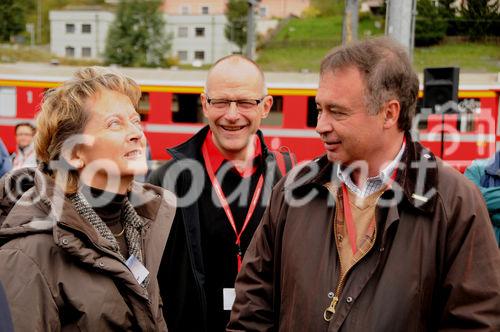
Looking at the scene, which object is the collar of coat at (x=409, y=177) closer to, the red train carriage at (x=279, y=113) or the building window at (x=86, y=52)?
the red train carriage at (x=279, y=113)

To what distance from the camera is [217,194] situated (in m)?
3.45

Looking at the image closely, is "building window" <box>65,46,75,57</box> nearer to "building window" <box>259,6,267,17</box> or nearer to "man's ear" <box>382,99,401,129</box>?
"building window" <box>259,6,267,17</box>

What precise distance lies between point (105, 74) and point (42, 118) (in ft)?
1.08

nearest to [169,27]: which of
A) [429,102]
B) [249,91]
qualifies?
[429,102]

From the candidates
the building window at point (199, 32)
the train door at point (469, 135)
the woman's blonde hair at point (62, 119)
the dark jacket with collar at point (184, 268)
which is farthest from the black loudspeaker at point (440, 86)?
the building window at point (199, 32)

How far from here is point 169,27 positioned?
67500mm

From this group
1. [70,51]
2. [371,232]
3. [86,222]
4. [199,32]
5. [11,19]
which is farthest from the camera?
[70,51]

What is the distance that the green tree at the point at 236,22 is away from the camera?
190ft

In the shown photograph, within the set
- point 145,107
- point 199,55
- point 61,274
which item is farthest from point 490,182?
point 199,55

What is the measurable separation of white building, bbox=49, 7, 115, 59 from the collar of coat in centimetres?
6572

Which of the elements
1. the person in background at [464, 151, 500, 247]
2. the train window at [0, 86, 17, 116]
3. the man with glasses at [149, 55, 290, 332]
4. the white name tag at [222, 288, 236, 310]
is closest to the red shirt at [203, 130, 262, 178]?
the man with glasses at [149, 55, 290, 332]

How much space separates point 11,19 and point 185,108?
5456cm

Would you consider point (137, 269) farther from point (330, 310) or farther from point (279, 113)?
point (279, 113)

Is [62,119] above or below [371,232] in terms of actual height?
above
